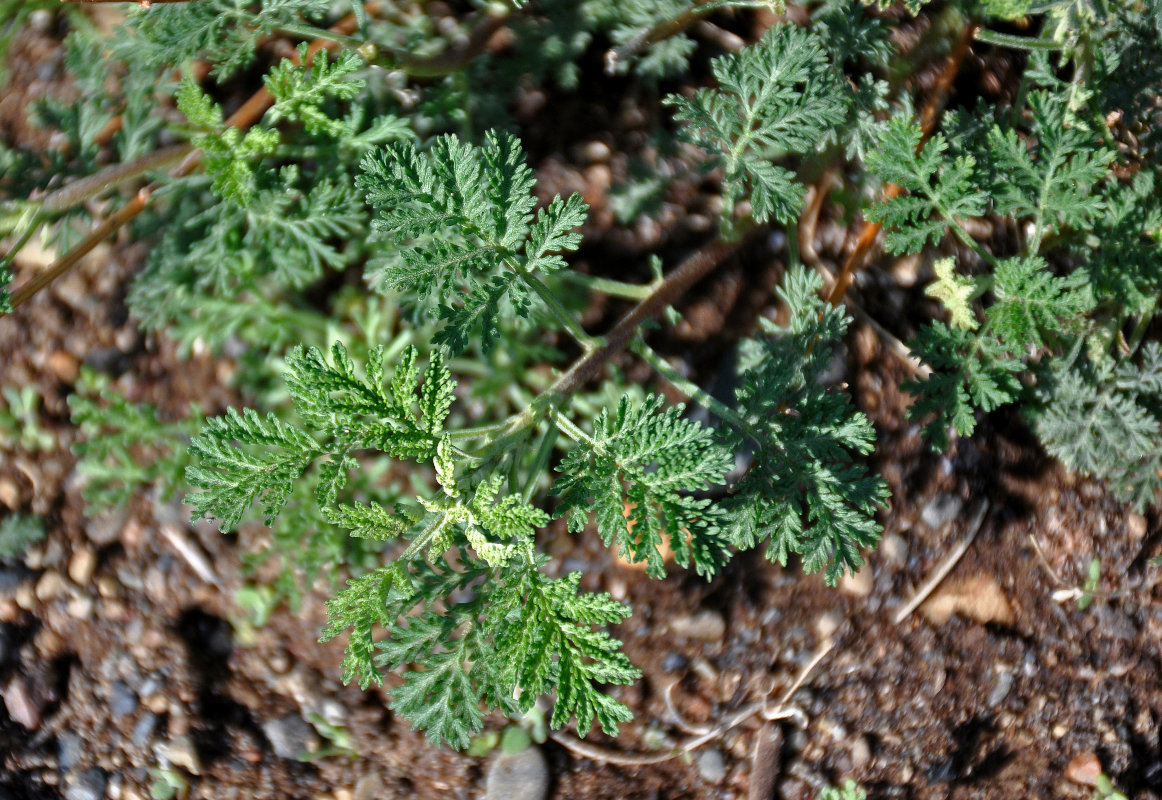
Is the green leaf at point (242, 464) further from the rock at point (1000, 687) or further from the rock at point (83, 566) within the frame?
the rock at point (1000, 687)

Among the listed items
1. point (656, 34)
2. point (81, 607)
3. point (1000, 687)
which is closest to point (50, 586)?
point (81, 607)

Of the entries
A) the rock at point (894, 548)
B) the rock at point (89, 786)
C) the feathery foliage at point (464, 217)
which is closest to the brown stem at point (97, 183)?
the feathery foliage at point (464, 217)

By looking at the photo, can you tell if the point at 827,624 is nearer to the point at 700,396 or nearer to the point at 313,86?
the point at 700,396

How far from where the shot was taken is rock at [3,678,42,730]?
2850 mm

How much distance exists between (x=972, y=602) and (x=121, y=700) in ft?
8.48

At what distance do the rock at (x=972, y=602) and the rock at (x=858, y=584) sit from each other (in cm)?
20

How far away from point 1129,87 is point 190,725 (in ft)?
10.3

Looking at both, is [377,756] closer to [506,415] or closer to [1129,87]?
[506,415]

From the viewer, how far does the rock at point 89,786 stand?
2.87 metres

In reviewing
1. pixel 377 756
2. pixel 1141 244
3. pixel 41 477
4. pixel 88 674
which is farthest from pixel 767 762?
pixel 41 477

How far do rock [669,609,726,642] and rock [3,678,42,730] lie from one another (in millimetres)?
1917

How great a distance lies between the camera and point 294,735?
280 centimetres

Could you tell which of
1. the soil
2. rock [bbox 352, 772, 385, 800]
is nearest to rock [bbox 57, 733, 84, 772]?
the soil

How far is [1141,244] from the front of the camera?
2516mm
